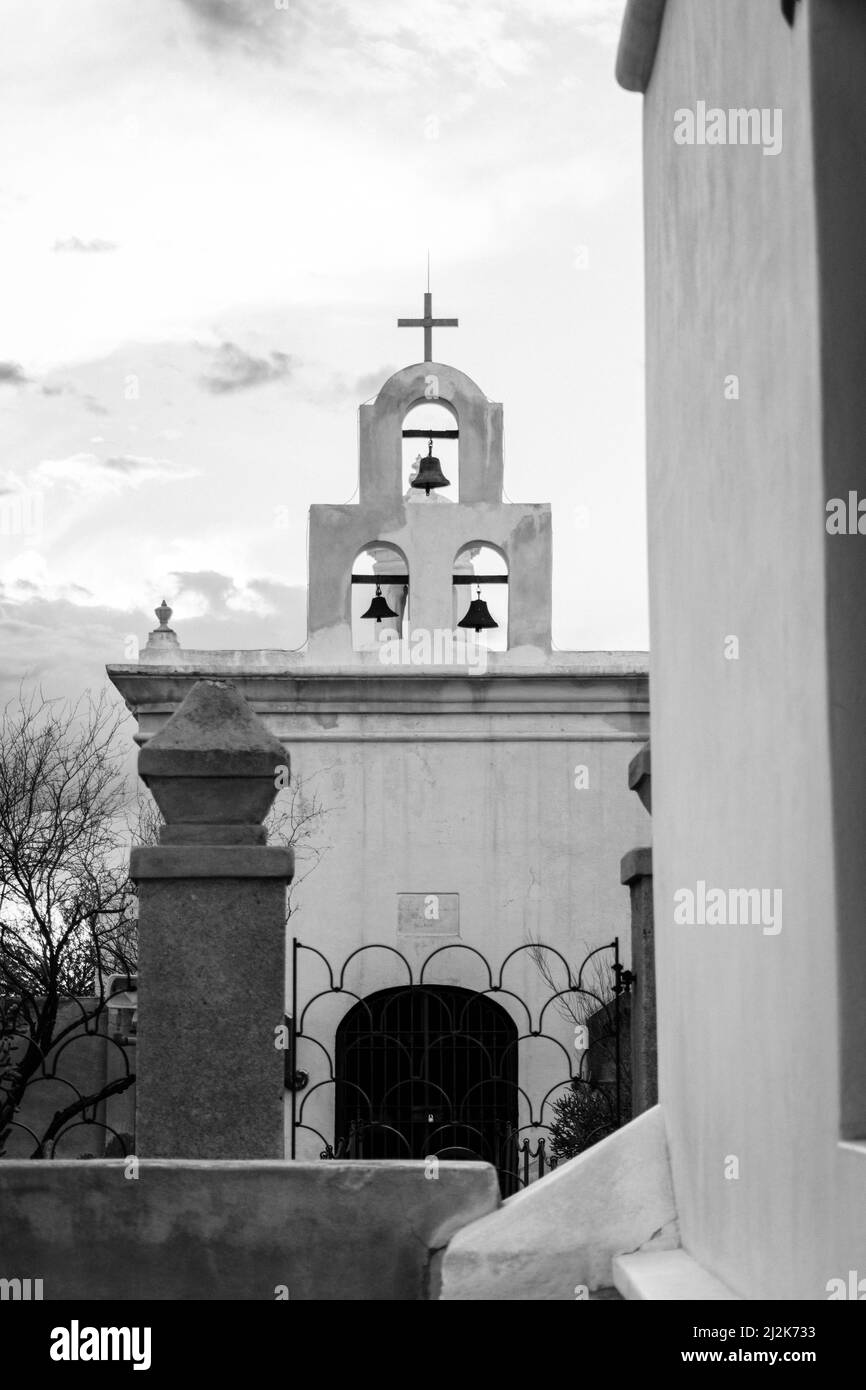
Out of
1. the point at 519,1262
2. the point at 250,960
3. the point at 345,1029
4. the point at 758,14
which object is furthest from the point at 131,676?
the point at 758,14

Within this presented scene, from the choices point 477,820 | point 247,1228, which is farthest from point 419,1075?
point 247,1228

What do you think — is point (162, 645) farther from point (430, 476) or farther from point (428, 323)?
point (428, 323)

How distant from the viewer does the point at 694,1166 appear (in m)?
4.26

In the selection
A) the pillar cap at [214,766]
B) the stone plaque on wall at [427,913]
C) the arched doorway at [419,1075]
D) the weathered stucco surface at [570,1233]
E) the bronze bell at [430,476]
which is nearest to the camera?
the weathered stucco surface at [570,1233]

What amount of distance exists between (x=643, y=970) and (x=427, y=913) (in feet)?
33.5

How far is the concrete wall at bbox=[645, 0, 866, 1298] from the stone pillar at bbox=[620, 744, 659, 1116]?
1.63m

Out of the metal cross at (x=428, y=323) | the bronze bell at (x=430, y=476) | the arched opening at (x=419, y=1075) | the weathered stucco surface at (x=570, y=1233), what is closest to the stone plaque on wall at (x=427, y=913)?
the arched opening at (x=419, y=1075)

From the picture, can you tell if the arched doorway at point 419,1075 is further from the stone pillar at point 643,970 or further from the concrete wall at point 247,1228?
the concrete wall at point 247,1228

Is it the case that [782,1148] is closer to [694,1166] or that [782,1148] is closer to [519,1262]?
[694,1166]

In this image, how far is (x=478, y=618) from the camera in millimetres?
16672

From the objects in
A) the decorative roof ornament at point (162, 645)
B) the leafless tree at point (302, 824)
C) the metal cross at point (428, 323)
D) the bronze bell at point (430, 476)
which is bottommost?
the leafless tree at point (302, 824)

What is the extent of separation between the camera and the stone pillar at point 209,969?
204 inches

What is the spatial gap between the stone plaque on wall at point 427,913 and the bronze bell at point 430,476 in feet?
14.6

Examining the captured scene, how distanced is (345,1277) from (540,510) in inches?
520
